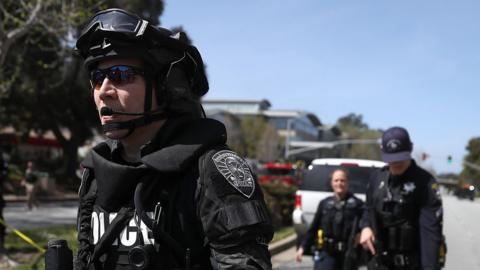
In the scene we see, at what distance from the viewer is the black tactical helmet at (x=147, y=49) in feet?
6.29

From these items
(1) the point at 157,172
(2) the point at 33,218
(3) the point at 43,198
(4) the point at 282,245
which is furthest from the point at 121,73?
(3) the point at 43,198

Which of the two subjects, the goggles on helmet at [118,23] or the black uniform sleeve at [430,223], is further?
the black uniform sleeve at [430,223]

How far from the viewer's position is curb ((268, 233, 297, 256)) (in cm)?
1089

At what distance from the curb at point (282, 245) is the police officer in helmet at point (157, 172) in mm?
8850

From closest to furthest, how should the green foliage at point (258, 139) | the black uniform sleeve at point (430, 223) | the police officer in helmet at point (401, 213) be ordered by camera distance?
the black uniform sleeve at point (430, 223) → the police officer in helmet at point (401, 213) → the green foliage at point (258, 139)

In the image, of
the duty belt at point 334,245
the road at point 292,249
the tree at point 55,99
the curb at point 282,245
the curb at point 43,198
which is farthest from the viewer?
the tree at point 55,99

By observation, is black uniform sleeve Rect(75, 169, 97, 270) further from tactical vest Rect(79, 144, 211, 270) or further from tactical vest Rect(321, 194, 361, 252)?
tactical vest Rect(321, 194, 361, 252)

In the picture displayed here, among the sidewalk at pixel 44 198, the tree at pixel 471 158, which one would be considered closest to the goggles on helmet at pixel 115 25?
the sidewalk at pixel 44 198

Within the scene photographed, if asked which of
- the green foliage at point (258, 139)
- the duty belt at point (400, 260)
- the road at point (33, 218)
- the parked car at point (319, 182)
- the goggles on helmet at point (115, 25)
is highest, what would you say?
the goggles on helmet at point (115, 25)

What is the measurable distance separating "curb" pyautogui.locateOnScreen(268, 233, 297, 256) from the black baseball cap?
6.41m

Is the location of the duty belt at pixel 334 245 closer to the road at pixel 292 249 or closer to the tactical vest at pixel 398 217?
the tactical vest at pixel 398 217

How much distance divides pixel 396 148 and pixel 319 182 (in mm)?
6174

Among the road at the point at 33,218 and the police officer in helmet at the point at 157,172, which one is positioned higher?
the police officer in helmet at the point at 157,172

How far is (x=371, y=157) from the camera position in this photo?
100 meters
